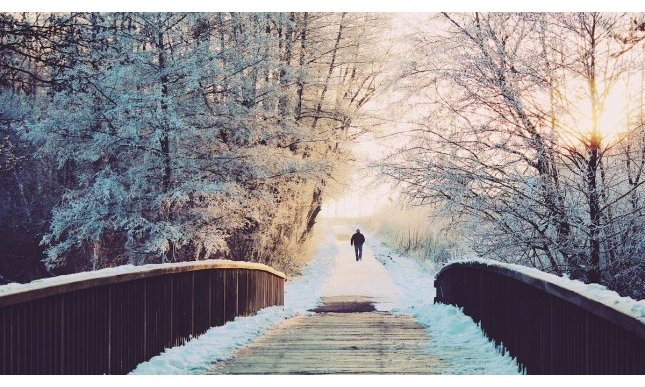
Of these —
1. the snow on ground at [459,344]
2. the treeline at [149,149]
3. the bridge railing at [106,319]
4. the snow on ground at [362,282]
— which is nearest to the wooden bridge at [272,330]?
the bridge railing at [106,319]

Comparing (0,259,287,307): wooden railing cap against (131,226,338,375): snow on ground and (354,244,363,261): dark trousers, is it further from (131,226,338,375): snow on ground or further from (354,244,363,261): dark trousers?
(354,244,363,261): dark trousers

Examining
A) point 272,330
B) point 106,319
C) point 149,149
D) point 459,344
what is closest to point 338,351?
point 459,344

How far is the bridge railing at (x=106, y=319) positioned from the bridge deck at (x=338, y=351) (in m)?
0.65

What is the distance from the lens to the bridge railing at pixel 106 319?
377 cm

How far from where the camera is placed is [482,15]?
352 inches

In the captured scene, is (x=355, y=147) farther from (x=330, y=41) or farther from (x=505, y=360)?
(x=505, y=360)

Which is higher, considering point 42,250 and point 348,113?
point 348,113

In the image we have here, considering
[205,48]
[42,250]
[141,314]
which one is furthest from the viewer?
[42,250]

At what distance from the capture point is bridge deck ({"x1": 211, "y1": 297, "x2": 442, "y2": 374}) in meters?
5.49

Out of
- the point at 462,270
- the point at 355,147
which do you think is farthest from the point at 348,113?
the point at 462,270

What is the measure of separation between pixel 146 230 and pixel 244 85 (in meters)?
3.25

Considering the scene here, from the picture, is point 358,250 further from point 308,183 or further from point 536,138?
point 536,138

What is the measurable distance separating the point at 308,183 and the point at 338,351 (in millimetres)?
9997

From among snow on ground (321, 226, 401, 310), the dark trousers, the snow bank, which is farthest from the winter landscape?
the dark trousers
